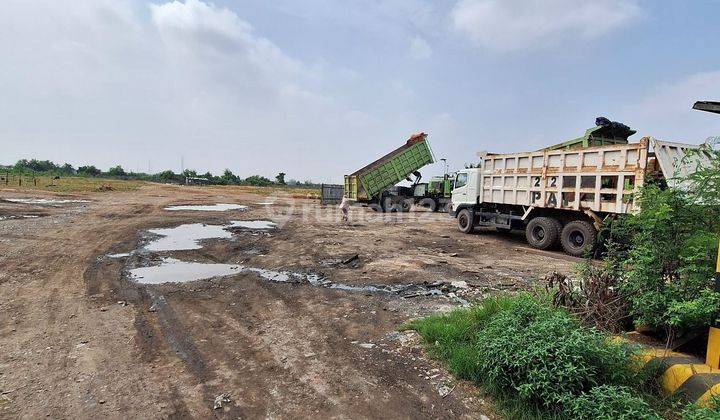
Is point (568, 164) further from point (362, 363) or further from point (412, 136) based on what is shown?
point (412, 136)

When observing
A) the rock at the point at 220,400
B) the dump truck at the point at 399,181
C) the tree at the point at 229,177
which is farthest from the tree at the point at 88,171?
the rock at the point at 220,400

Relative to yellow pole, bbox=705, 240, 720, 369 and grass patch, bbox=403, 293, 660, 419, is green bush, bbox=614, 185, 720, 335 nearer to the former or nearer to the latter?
yellow pole, bbox=705, 240, 720, 369

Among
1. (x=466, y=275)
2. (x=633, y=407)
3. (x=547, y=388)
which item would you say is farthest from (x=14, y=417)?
(x=466, y=275)

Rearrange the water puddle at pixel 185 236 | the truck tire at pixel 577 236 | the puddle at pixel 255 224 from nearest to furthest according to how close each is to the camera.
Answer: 1. the truck tire at pixel 577 236
2. the water puddle at pixel 185 236
3. the puddle at pixel 255 224

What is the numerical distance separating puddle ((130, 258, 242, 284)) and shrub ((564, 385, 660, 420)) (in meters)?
6.00

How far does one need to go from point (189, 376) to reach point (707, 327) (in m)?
4.46

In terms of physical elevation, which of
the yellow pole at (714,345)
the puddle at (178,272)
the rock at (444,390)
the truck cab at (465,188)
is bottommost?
the puddle at (178,272)

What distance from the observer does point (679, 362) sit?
301 cm

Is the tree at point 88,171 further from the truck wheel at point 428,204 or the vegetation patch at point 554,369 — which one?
the vegetation patch at point 554,369

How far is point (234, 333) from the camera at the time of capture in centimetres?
436

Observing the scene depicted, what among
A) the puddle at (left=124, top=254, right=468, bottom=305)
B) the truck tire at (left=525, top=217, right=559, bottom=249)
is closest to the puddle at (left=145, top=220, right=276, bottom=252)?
the puddle at (left=124, top=254, right=468, bottom=305)

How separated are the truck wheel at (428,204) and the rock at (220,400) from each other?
20.2 meters

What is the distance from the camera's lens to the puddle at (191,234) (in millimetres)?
9664

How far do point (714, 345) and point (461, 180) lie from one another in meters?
11.2
